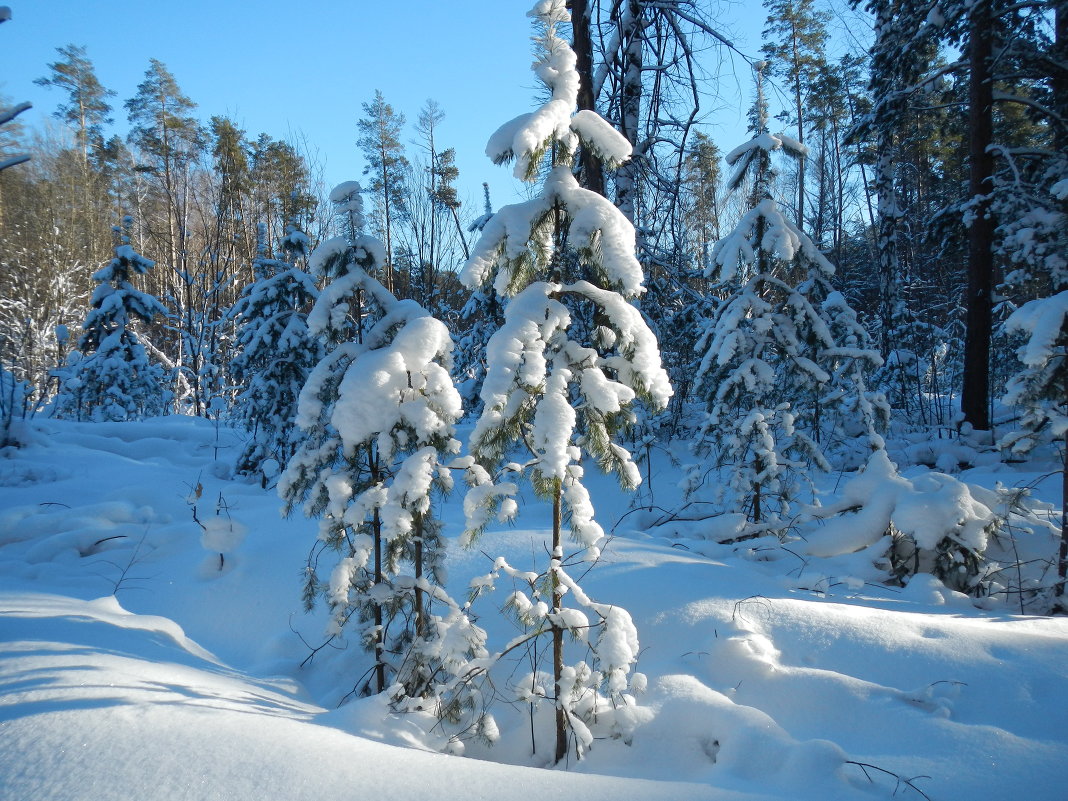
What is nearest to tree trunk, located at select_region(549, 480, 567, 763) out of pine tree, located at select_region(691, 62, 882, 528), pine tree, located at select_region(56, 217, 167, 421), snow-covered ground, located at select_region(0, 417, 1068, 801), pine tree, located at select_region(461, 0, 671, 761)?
pine tree, located at select_region(461, 0, 671, 761)

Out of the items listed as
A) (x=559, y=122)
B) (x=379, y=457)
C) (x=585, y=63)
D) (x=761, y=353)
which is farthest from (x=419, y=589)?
(x=585, y=63)

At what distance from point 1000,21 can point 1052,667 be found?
10960mm

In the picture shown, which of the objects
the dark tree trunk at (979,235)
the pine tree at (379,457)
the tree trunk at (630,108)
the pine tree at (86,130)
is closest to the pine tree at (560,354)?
the pine tree at (379,457)

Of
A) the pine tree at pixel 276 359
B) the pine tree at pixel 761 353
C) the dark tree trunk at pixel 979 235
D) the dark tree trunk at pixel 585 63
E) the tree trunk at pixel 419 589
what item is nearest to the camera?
the tree trunk at pixel 419 589

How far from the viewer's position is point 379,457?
10.4 ft

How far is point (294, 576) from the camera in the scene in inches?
185

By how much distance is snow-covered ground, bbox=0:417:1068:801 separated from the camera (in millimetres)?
2059

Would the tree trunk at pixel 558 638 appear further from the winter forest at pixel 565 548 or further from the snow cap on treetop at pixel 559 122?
the snow cap on treetop at pixel 559 122

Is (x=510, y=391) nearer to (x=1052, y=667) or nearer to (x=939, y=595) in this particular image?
(x=1052, y=667)

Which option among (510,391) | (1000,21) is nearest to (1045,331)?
(510,391)

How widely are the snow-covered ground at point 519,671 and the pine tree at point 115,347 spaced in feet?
31.9

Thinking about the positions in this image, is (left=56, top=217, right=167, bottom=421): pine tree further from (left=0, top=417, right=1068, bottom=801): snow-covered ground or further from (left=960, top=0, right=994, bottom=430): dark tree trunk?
(left=960, top=0, right=994, bottom=430): dark tree trunk

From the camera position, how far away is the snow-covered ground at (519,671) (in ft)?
6.75

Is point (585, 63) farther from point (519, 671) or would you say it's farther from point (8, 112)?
point (519, 671)
